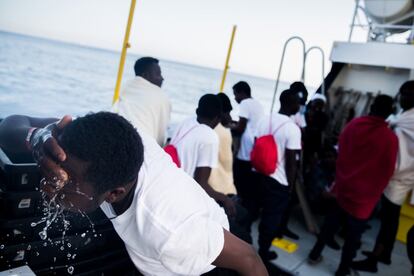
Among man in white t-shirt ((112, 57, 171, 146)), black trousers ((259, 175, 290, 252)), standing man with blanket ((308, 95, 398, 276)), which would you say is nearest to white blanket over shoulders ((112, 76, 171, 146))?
man in white t-shirt ((112, 57, 171, 146))

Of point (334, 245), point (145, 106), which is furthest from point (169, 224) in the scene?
point (334, 245)

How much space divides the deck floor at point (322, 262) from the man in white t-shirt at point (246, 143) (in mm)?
575

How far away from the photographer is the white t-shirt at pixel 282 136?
3.21 meters

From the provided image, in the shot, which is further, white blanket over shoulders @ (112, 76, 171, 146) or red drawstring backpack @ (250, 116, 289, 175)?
red drawstring backpack @ (250, 116, 289, 175)

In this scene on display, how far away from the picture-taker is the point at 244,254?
147 centimetres

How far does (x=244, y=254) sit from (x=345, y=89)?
18.1ft

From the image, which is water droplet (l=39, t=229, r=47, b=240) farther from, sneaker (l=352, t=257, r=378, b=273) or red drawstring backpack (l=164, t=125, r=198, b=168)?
sneaker (l=352, t=257, r=378, b=273)

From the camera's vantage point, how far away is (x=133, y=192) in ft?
4.48

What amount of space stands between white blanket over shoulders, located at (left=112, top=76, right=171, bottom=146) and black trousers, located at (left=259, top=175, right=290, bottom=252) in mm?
1192

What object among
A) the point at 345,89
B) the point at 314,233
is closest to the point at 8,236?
the point at 314,233

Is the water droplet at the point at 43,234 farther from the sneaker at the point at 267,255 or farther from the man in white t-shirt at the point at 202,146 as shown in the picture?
the sneaker at the point at 267,255

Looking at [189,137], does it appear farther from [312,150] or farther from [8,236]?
[312,150]

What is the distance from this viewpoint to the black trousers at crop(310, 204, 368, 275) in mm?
3402

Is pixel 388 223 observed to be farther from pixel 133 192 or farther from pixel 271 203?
pixel 133 192
